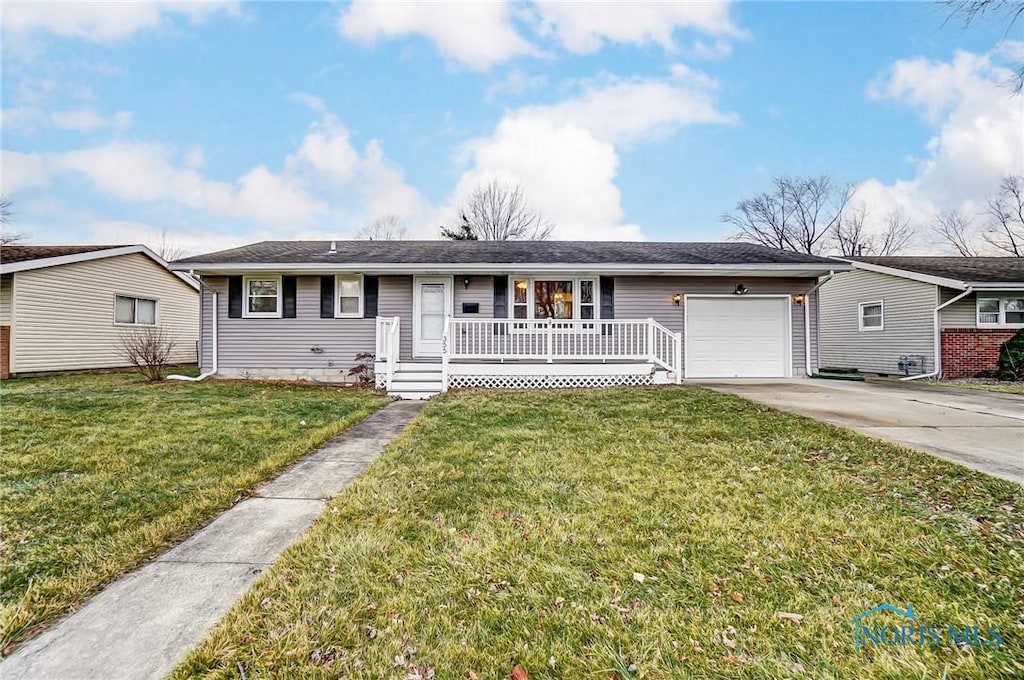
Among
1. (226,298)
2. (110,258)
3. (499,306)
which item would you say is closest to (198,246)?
(110,258)

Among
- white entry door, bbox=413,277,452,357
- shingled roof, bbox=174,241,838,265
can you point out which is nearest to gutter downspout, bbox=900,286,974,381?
shingled roof, bbox=174,241,838,265

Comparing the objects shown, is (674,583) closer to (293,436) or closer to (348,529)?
(348,529)

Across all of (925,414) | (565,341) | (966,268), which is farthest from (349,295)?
(966,268)

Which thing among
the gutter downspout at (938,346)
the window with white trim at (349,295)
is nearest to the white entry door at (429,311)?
the window with white trim at (349,295)

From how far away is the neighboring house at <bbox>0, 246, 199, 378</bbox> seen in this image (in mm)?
10859

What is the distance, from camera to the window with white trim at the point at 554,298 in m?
10.5

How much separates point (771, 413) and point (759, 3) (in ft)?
33.8

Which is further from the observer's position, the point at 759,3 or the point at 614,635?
the point at 759,3

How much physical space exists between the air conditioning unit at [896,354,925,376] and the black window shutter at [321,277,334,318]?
51.0 feet

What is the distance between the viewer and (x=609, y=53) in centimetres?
1330

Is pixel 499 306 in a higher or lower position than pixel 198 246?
lower

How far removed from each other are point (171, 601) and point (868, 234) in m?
38.4

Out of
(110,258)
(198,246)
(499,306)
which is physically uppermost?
(198,246)

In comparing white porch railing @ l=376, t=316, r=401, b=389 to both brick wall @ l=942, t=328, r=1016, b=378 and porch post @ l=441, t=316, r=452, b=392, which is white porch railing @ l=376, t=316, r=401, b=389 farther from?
brick wall @ l=942, t=328, r=1016, b=378
